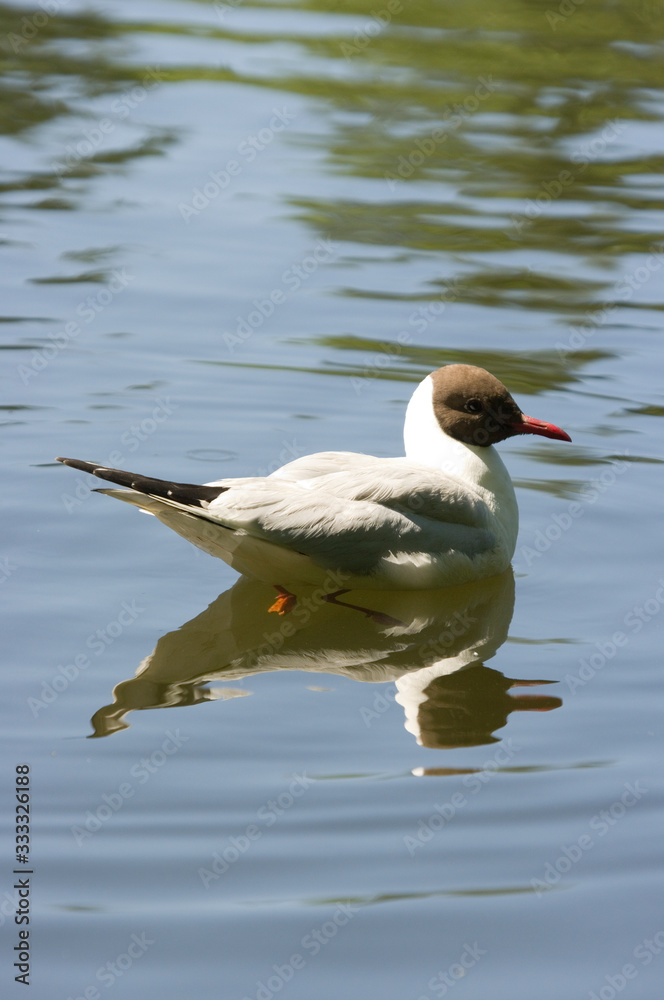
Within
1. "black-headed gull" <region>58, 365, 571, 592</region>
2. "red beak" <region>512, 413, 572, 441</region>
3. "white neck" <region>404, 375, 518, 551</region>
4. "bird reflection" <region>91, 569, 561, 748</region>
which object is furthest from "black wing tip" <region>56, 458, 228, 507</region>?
"red beak" <region>512, 413, 572, 441</region>

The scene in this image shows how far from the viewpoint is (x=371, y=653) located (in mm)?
5832

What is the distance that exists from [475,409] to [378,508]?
3.15 feet

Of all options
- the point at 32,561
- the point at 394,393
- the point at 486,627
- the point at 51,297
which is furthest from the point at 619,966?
the point at 51,297

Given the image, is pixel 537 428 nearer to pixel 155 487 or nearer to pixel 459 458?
pixel 459 458

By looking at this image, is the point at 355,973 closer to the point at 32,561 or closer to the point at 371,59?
the point at 32,561

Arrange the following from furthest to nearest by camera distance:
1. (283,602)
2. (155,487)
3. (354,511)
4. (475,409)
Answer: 1. (475,409)
2. (283,602)
3. (354,511)
4. (155,487)

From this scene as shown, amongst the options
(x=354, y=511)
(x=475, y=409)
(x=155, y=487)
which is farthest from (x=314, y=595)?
(x=475, y=409)

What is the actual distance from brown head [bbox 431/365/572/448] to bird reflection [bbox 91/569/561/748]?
2.49 ft

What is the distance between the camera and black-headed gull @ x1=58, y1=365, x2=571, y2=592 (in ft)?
19.3

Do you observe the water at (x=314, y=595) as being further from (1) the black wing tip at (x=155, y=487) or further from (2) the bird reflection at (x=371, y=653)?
(1) the black wing tip at (x=155, y=487)

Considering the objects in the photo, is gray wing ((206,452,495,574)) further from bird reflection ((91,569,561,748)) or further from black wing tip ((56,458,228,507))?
bird reflection ((91,569,561,748))

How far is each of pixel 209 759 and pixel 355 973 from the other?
1.19 metres

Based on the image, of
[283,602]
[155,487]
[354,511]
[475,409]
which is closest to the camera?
[155,487]

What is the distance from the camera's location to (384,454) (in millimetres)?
7602
